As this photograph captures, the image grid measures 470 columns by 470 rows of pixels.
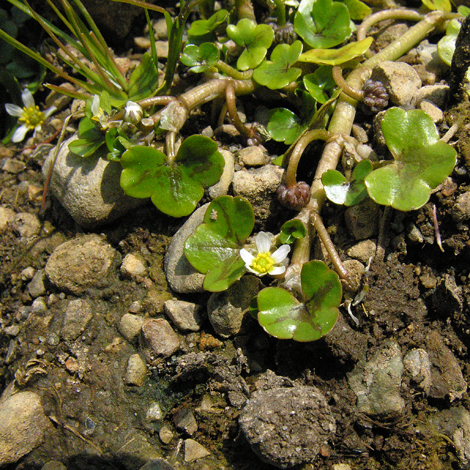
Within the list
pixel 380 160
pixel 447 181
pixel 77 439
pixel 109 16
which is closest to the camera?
pixel 77 439

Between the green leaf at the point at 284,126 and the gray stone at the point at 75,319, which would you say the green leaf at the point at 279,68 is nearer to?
the green leaf at the point at 284,126

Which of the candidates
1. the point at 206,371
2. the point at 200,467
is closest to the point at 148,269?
the point at 206,371

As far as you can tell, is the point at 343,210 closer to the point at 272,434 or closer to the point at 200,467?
the point at 272,434

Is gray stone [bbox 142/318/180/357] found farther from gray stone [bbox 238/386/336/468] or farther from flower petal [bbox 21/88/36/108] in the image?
flower petal [bbox 21/88/36/108]

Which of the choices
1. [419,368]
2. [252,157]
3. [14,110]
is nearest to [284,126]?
[252,157]

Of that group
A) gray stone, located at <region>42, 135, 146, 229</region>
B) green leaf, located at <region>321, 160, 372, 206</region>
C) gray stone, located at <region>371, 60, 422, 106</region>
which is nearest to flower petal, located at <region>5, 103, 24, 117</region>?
gray stone, located at <region>42, 135, 146, 229</region>

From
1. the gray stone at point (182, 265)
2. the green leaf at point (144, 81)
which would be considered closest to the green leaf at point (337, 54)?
the green leaf at point (144, 81)
